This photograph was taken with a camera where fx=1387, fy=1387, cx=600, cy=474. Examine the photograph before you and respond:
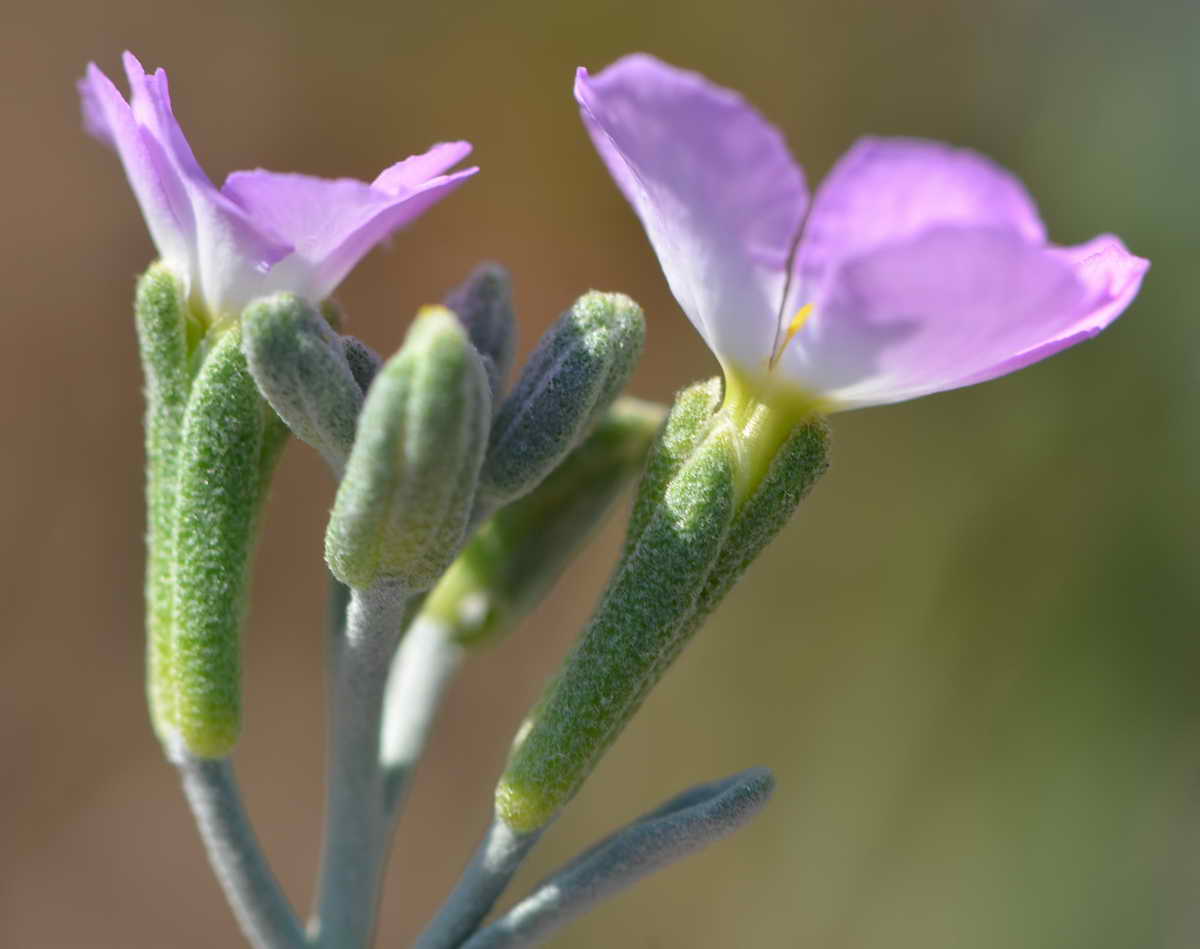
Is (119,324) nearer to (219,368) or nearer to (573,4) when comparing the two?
(573,4)

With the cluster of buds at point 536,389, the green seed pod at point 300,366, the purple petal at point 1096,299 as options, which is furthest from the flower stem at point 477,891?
the purple petal at point 1096,299

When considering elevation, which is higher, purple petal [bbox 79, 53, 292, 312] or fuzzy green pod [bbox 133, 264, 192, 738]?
purple petal [bbox 79, 53, 292, 312]

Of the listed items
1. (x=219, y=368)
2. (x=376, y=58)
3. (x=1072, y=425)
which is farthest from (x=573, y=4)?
(x=219, y=368)

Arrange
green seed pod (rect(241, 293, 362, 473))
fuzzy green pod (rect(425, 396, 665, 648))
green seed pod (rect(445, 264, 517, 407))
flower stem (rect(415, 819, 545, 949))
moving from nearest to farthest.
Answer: green seed pod (rect(241, 293, 362, 473)) → flower stem (rect(415, 819, 545, 949)) → green seed pod (rect(445, 264, 517, 407)) → fuzzy green pod (rect(425, 396, 665, 648))

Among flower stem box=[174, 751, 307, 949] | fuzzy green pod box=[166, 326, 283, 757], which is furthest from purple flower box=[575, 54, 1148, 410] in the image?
flower stem box=[174, 751, 307, 949]

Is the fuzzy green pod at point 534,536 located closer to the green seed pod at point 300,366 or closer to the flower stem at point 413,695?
the flower stem at point 413,695

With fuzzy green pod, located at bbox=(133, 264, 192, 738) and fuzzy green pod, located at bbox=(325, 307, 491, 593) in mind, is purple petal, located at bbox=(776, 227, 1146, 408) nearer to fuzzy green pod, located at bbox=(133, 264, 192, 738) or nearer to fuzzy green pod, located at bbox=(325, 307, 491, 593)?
fuzzy green pod, located at bbox=(325, 307, 491, 593)
